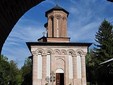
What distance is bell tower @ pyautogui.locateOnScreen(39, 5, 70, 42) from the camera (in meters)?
34.4

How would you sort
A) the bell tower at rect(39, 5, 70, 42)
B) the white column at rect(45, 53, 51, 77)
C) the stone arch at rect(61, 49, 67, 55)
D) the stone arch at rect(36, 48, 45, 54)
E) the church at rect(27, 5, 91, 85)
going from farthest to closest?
the bell tower at rect(39, 5, 70, 42) → the stone arch at rect(61, 49, 67, 55) → the stone arch at rect(36, 48, 45, 54) → the white column at rect(45, 53, 51, 77) → the church at rect(27, 5, 91, 85)

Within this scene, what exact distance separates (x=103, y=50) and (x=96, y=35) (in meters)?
3.33

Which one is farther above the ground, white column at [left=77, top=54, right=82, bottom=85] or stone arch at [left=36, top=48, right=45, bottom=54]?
A: stone arch at [left=36, top=48, right=45, bottom=54]

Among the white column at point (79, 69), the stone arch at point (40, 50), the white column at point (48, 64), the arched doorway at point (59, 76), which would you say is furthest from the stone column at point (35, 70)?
the white column at point (79, 69)

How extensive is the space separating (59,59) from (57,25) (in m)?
4.46

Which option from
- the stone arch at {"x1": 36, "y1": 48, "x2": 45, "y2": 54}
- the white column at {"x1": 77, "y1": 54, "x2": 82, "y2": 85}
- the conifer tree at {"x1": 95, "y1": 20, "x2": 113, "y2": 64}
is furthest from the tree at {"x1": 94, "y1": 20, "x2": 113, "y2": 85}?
the stone arch at {"x1": 36, "y1": 48, "x2": 45, "y2": 54}

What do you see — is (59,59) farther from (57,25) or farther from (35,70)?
(57,25)

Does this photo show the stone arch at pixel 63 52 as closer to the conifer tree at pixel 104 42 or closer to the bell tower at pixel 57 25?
the bell tower at pixel 57 25

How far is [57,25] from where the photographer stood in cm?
3494

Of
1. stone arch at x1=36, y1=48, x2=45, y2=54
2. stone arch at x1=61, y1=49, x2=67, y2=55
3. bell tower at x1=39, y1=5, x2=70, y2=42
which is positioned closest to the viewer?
stone arch at x1=36, y1=48, x2=45, y2=54

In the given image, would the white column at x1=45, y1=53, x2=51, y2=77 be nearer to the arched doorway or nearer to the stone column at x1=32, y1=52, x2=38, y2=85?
the arched doorway

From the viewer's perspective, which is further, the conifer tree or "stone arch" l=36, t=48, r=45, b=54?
the conifer tree

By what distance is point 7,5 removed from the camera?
258 cm

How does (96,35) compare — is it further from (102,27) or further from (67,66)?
(67,66)
